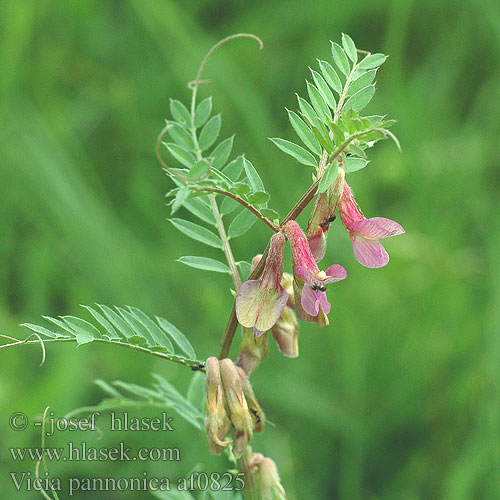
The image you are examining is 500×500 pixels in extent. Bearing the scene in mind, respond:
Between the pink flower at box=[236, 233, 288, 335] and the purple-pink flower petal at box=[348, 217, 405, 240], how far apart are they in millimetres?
A: 74

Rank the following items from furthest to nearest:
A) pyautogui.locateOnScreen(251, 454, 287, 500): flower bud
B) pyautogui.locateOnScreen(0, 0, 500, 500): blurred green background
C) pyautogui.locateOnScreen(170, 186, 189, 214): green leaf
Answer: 1. pyautogui.locateOnScreen(0, 0, 500, 500): blurred green background
2. pyautogui.locateOnScreen(251, 454, 287, 500): flower bud
3. pyautogui.locateOnScreen(170, 186, 189, 214): green leaf

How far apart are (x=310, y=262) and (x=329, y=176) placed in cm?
9

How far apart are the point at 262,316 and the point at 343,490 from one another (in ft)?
3.40

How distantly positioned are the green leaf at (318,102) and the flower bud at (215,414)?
29 cm

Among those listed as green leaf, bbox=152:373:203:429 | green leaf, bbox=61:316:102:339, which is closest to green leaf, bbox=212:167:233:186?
green leaf, bbox=61:316:102:339

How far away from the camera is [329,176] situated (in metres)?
0.71

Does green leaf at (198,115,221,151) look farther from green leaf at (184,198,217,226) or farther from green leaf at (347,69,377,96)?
green leaf at (347,69,377,96)

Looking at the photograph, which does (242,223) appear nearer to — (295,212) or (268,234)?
(295,212)

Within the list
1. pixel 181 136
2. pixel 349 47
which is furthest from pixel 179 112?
pixel 349 47

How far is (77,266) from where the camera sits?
79.1 inches

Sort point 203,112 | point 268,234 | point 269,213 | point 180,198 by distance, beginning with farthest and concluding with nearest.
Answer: point 268,234 < point 203,112 < point 269,213 < point 180,198

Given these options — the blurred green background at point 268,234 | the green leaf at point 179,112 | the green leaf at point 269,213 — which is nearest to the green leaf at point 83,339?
the green leaf at point 269,213

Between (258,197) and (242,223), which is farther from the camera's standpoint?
(242,223)

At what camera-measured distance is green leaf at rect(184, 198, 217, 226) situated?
925 mm
